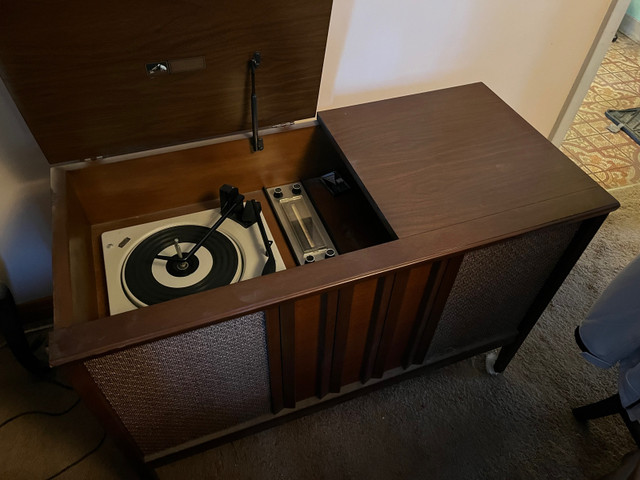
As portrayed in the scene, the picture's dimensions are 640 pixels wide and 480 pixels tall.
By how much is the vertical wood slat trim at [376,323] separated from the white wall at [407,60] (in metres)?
0.49

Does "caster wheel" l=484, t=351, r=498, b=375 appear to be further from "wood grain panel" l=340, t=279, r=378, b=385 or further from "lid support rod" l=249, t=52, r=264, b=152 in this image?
"lid support rod" l=249, t=52, r=264, b=152

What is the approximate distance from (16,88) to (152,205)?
1.22 feet

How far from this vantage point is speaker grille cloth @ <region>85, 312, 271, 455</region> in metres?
0.75

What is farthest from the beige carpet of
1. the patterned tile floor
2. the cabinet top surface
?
the patterned tile floor

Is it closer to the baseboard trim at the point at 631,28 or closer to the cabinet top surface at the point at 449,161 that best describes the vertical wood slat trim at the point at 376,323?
the cabinet top surface at the point at 449,161

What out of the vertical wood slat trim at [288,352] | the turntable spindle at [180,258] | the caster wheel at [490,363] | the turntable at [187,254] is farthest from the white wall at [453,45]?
the caster wheel at [490,363]

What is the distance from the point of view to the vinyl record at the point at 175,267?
3.01ft

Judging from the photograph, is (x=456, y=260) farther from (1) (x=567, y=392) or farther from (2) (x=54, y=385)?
(2) (x=54, y=385)

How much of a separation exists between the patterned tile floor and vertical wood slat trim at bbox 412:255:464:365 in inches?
50.9

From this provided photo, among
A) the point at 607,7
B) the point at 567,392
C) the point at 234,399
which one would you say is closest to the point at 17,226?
the point at 234,399

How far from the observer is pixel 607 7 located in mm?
1354

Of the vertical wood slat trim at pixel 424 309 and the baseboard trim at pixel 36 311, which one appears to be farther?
the baseboard trim at pixel 36 311

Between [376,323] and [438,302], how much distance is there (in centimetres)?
13

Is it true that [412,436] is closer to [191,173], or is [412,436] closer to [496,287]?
[496,287]
